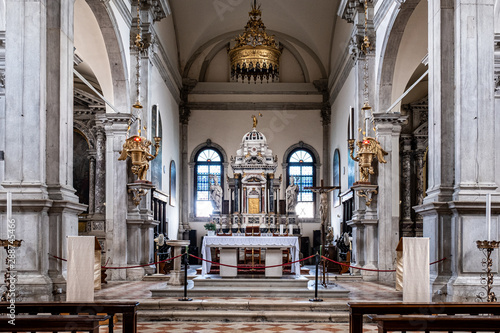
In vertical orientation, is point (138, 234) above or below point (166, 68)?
Result: below

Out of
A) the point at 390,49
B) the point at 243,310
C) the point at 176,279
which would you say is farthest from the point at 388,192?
the point at 243,310

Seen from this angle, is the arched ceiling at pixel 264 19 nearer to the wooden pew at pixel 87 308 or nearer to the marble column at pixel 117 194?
the marble column at pixel 117 194

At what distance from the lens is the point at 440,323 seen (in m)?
4.96

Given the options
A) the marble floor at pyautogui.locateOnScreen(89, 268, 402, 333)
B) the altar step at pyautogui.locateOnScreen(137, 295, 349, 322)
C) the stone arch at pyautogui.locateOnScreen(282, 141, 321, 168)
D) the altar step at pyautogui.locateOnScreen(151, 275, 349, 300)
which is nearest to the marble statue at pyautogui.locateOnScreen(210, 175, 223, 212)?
the stone arch at pyautogui.locateOnScreen(282, 141, 321, 168)

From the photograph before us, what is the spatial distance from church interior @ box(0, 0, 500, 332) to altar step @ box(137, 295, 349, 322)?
0.42 metres

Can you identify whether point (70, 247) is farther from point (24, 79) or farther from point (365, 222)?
point (365, 222)

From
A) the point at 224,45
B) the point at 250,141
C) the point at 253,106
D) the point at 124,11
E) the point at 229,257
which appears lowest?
the point at 229,257

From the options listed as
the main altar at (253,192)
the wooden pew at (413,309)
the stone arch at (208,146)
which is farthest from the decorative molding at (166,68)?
the wooden pew at (413,309)

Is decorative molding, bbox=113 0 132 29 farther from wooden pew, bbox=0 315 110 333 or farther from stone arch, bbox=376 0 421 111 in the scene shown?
wooden pew, bbox=0 315 110 333

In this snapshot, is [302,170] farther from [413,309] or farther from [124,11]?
[413,309]

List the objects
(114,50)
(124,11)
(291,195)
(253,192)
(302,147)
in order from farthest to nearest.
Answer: (302,147)
(291,195)
(253,192)
(124,11)
(114,50)

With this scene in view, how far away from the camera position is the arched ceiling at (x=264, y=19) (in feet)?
72.9

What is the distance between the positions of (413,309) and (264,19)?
19316mm

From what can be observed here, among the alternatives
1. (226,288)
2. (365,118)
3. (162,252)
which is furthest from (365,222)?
(162,252)
